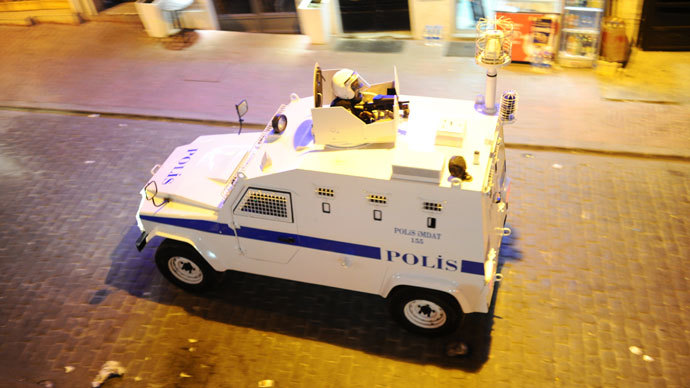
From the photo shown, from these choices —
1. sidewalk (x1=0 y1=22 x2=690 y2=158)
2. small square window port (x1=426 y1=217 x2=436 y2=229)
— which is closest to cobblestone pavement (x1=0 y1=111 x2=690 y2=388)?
sidewalk (x1=0 y1=22 x2=690 y2=158)

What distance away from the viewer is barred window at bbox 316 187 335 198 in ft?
19.9

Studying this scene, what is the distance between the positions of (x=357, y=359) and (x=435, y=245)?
70.6 inches

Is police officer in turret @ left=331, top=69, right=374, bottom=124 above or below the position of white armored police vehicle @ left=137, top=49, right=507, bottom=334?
above

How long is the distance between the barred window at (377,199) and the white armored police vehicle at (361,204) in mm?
16

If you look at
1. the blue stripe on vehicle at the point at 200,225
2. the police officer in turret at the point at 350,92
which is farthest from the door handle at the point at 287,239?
the police officer in turret at the point at 350,92

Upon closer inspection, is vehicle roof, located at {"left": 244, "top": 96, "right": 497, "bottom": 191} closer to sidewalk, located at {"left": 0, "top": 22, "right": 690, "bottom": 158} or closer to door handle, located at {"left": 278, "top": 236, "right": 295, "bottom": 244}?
door handle, located at {"left": 278, "top": 236, "right": 295, "bottom": 244}

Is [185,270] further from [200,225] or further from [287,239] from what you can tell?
[287,239]

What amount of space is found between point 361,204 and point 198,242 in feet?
7.60

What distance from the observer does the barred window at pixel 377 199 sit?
589 cm

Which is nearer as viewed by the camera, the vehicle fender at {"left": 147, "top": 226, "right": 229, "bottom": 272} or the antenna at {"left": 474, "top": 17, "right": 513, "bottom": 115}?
the antenna at {"left": 474, "top": 17, "right": 513, "bottom": 115}

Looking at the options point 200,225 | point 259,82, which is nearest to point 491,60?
point 200,225

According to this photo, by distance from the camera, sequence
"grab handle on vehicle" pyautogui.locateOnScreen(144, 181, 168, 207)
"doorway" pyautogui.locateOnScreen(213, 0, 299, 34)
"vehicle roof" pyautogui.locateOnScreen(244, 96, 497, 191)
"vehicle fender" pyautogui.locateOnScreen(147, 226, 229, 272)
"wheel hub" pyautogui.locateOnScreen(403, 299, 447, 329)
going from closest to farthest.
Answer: "vehicle roof" pyautogui.locateOnScreen(244, 96, 497, 191), "wheel hub" pyautogui.locateOnScreen(403, 299, 447, 329), "vehicle fender" pyautogui.locateOnScreen(147, 226, 229, 272), "grab handle on vehicle" pyautogui.locateOnScreen(144, 181, 168, 207), "doorway" pyautogui.locateOnScreen(213, 0, 299, 34)

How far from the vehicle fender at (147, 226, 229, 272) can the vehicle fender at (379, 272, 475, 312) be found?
2299mm

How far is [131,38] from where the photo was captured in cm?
1502
